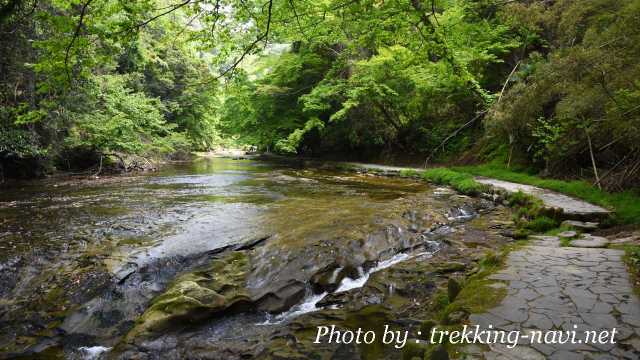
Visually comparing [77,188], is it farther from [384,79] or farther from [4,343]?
[384,79]

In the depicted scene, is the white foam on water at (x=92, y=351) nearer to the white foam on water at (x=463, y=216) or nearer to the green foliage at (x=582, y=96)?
the white foam on water at (x=463, y=216)

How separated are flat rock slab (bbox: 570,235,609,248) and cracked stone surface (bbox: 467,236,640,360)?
413 mm

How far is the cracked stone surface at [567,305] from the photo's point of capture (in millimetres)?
2969

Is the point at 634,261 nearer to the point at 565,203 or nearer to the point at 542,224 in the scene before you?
the point at 542,224

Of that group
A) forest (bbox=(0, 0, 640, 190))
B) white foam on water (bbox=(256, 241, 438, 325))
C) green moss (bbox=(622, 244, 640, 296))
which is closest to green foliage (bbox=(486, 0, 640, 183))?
forest (bbox=(0, 0, 640, 190))

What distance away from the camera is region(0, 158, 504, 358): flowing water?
4738 millimetres

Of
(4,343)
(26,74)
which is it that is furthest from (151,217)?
(26,74)

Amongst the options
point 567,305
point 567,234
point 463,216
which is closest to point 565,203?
point 567,234

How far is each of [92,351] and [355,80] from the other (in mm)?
15166

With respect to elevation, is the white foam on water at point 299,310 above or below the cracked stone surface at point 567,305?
below

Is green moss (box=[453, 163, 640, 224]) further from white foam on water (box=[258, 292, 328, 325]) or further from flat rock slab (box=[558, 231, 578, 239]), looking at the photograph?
white foam on water (box=[258, 292, 328, 325])

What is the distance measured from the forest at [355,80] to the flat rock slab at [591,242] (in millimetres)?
2183

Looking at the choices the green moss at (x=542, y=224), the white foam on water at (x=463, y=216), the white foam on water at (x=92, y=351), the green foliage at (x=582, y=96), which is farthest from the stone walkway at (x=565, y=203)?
the white foam on water at (x=92, y=351)

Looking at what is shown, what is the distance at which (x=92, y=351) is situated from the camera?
4.45m
